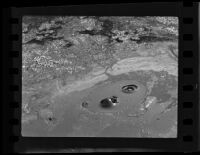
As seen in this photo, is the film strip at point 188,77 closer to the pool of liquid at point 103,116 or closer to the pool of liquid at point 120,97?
the pool of liquid at point 103,116

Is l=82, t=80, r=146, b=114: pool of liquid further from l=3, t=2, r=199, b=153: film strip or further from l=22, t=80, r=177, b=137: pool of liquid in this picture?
l=3, t=2, r=199, b=153: film strip

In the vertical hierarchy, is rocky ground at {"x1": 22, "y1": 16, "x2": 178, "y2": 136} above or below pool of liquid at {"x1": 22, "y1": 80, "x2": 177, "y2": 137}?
above

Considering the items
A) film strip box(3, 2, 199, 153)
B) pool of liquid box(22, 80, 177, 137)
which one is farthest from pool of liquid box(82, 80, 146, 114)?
film strip box(3, 2, 199, 153)

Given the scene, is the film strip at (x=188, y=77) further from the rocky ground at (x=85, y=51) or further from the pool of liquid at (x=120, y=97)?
the pool of liquid at (x=120, y=97)

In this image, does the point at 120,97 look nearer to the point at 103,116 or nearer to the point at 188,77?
the point at 103,116

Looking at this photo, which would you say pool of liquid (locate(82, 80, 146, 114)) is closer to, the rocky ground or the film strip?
the rocky ground

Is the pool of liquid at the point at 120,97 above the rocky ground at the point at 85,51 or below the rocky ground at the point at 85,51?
below

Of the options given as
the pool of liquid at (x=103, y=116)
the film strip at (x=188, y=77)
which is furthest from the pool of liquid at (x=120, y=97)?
the film strip at (x=188, y=77)

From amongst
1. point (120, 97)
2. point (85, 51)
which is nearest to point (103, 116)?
point (120, 97)

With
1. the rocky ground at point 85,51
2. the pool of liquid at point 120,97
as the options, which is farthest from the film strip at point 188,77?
the pool of liquid at point 120,97

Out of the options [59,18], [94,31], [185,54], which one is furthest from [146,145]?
[59,18]

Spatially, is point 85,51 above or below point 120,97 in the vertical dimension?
above

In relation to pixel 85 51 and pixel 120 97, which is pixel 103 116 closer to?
pixel 120 97
